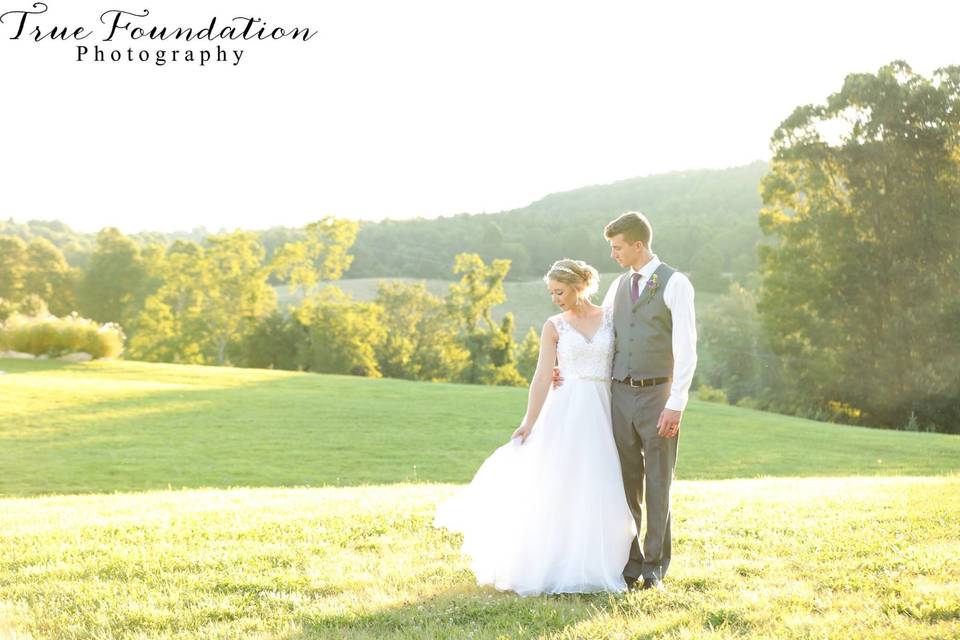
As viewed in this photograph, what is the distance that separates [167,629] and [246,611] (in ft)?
1.80

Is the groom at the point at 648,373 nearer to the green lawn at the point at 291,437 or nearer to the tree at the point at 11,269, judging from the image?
the green lawn at the point at 291,437

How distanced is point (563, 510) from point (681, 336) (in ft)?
4.92

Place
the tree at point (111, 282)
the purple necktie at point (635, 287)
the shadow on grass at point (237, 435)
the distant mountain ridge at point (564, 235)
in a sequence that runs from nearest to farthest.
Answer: the purple necktie at point (635, 287) → the shadow on grass at point (237, 435) → the tree at point (111, 282) → the distant mountain ridge at point (564, 235)

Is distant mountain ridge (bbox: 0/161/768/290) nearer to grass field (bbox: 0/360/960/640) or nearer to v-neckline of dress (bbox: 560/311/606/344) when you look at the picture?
grass field (bbox: 0/360/960/640)

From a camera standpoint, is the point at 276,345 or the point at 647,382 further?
Result: the point at 276,345

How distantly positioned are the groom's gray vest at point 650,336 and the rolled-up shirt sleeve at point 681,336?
0.07m

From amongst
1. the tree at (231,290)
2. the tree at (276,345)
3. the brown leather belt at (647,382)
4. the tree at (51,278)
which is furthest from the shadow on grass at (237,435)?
the tree at (51,278)

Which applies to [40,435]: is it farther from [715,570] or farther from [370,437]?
[715,570]

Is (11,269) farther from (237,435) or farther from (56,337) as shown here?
(237,435)

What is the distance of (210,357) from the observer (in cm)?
5609

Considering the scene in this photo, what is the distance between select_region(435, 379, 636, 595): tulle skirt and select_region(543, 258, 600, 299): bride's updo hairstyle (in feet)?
2.23

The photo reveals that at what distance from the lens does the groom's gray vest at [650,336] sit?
6113 mm

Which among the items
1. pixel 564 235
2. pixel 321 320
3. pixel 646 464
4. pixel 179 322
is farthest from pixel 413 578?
pixel 564 235

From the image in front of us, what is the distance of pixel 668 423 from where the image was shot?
5918 millimetres
